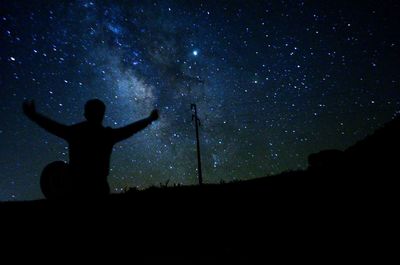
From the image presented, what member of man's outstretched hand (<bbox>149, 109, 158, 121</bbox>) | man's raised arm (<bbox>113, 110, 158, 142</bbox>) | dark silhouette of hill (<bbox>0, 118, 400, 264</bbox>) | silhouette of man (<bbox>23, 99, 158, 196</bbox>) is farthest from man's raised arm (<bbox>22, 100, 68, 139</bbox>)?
man's outstretched hand (<bbox>149, 109, 158, 121</bbox>)

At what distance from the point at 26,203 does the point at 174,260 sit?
2.66 meters

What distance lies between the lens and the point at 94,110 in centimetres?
321

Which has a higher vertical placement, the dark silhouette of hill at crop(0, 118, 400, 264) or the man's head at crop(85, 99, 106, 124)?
the man's head at crop(85, 99, 106, 124)

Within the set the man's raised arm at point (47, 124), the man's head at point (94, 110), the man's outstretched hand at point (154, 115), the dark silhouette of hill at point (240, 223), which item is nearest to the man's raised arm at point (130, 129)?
the man's outstretched hand at point (154, 115)

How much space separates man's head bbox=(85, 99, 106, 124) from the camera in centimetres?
320

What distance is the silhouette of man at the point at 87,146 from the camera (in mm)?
3137

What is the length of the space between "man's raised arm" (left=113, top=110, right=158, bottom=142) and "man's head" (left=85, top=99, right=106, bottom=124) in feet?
0.83

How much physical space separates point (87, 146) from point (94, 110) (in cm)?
41

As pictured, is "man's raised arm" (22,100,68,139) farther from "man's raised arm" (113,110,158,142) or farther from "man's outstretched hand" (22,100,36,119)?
"man's raised arm" (113,110,158,142)

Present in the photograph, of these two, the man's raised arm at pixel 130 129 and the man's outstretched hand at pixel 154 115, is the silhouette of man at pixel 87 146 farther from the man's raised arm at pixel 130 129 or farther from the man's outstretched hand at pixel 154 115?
the man's outstretched hand at pixel 154 115

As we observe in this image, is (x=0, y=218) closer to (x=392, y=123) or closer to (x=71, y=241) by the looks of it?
(x=71, y=241)

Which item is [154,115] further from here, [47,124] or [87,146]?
[47,124]

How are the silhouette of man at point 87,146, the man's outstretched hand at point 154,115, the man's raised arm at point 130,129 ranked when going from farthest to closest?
the man's outstretched hand at point 154,115 → the man's raised arm at point 130,129 → the silhouette of man at point 87,146

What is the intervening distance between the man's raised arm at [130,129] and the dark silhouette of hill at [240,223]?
741mm
